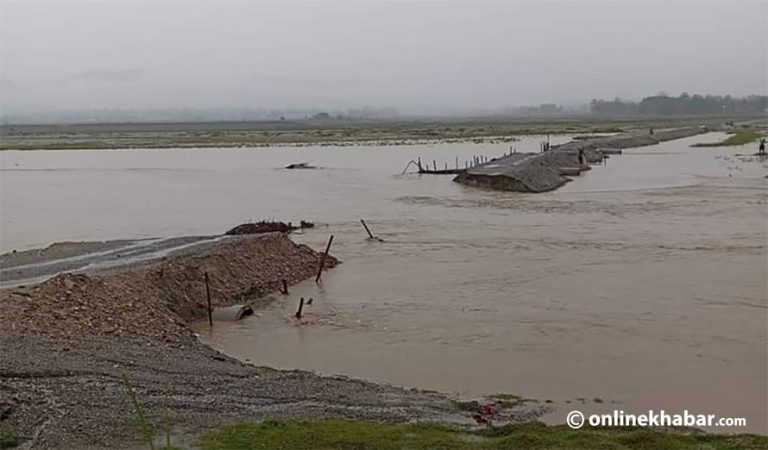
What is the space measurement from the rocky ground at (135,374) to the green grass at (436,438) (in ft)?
1.76

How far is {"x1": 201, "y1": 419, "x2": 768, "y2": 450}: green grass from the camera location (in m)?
7.08

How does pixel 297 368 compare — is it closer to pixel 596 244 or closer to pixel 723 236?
pixel 596 244

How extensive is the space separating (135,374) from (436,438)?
451 cm

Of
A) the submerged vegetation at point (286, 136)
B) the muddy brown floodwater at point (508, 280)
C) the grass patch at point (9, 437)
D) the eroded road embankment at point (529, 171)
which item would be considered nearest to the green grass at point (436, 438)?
the grass patch at point (9, 437)

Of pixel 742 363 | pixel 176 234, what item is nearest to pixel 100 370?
pixel 742 363

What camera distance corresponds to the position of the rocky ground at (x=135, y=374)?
315 inches

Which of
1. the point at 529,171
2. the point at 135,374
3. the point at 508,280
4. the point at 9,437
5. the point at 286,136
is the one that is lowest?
the point at 508,280

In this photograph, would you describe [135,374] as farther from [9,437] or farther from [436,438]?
[436,438]

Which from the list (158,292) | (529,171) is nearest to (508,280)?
(158,292)

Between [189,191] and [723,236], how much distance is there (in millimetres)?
24751

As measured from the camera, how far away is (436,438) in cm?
733

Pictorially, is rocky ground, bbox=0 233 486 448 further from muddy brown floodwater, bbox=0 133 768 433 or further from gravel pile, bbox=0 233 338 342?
muddy brown floodwater, bbox=0 133 768 433

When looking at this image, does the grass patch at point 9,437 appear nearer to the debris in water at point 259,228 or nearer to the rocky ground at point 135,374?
the rocky ground at point 135,374

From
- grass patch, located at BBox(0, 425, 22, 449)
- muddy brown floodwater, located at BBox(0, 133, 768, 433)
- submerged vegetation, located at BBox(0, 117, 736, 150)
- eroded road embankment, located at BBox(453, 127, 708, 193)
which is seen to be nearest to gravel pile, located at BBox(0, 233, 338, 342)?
muddy brown floodwater, located at BBox(0, 133, 768, 433)
